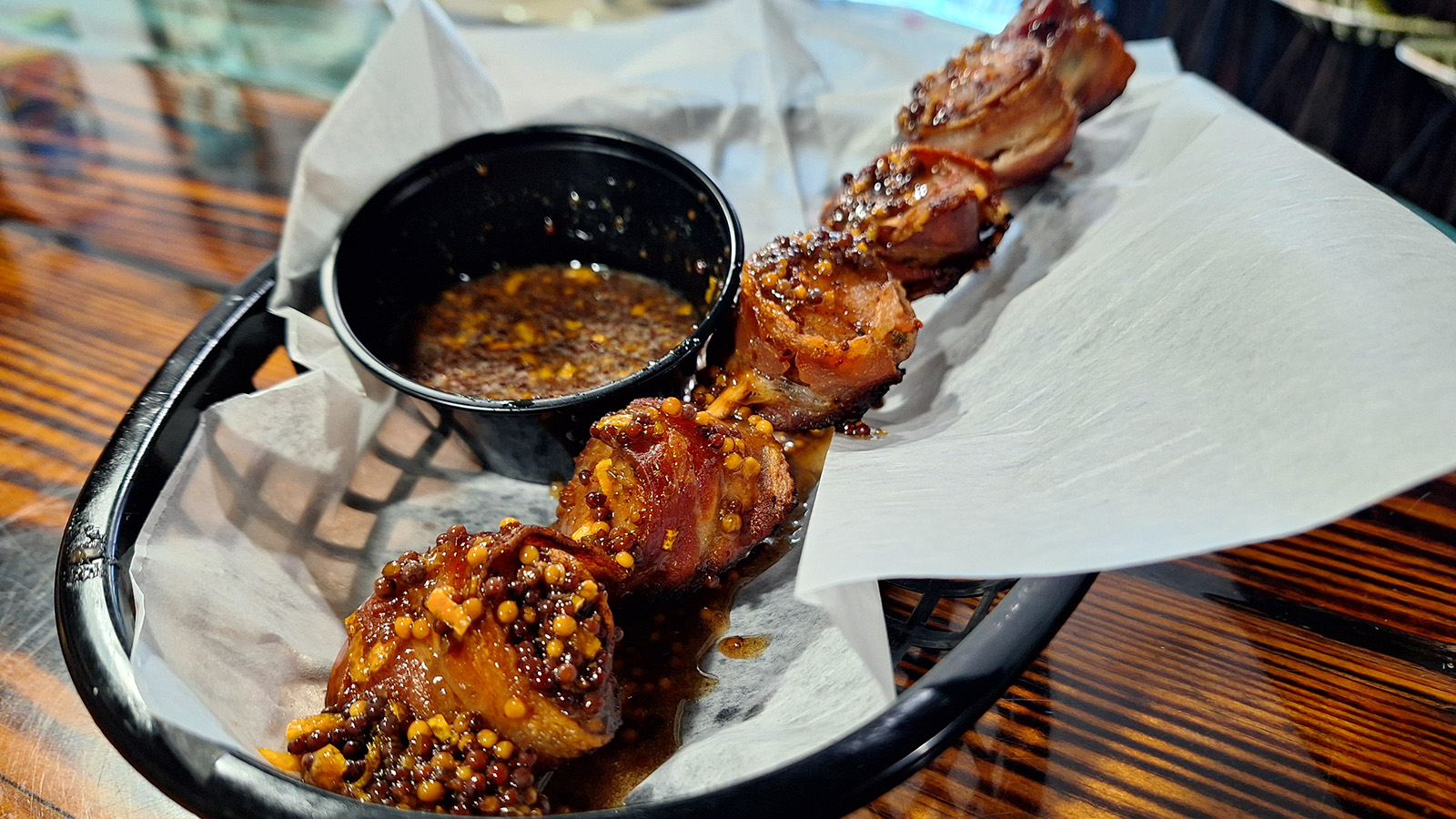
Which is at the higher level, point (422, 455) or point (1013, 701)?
point (1013, 701)

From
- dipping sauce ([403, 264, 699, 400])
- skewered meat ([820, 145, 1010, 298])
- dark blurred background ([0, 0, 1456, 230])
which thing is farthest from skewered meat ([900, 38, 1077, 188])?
dark blurred background ([0, 0, 1456, 230])

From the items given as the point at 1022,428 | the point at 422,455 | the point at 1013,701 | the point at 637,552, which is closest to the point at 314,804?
the point at 637,552

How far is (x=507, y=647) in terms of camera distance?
1233 mm

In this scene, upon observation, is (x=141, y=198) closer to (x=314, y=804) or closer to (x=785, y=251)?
(x=785, y=251)

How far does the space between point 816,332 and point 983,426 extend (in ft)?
1.22

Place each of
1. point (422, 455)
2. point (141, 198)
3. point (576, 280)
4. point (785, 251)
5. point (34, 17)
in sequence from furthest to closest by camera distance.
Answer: point (34, 17) → point (141, 198) → point (576, 280) → point (422, 455) → point (785, 251)

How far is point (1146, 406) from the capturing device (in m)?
1.38

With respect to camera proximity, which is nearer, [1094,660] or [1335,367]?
[1335,367]

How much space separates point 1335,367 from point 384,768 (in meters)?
1.45

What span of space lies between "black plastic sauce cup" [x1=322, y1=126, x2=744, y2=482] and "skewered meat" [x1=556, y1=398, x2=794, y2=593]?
13.2 inches

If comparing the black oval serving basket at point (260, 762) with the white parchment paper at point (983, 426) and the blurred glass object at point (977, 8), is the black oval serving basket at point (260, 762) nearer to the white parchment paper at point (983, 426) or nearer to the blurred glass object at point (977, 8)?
the white parchment paper at point (983, 426)

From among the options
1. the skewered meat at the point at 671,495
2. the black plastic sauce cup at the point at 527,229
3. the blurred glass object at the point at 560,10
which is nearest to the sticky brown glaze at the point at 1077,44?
the black plastic sauce cup at the point at 527,229

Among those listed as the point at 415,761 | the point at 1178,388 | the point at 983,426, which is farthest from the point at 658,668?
the point at 1178,388

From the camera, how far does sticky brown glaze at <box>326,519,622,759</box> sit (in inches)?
47.8
